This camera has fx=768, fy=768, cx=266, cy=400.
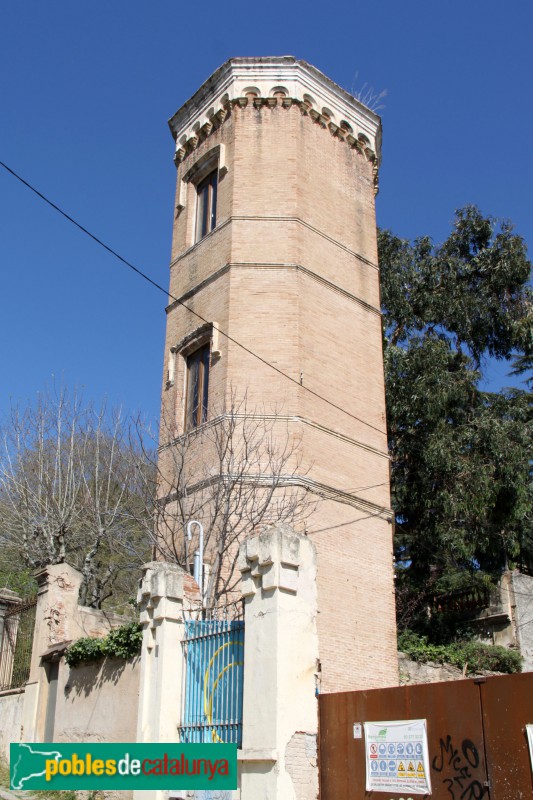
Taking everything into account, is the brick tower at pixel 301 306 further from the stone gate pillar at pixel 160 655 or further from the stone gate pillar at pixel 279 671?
the stone gate pillar at pixel 279 671

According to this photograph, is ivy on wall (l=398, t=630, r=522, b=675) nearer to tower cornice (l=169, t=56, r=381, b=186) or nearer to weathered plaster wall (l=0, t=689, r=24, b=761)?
weathered plaster wall (l=0, t=689, r=24, b=761)

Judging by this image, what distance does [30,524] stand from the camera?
18844mm

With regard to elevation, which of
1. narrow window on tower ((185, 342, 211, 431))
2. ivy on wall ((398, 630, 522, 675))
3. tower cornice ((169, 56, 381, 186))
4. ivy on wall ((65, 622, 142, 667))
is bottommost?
ivy on wall ((65, 622, 142, 667))

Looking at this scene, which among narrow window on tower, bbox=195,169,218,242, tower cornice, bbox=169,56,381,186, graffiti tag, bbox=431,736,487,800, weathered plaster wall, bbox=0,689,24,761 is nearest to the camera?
graffiti tag, bbox=431,736,487,800

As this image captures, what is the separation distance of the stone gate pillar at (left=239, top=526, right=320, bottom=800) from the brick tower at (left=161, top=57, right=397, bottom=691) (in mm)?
5398

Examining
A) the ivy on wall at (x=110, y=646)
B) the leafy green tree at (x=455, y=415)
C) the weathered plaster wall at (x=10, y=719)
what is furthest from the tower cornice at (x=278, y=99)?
the weathered plaster wall at (x=10, y=719)

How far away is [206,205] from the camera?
1828 cm

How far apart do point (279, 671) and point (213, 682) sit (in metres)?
1.52

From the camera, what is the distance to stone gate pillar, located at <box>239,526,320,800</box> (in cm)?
713

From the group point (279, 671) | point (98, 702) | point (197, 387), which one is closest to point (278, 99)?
point (197, 387)

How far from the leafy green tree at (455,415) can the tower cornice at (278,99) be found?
5.76 meters

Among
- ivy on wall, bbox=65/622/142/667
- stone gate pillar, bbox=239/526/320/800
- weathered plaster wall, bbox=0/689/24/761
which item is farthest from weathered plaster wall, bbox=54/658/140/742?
stone gate pillar, bbox=239/526/320/800

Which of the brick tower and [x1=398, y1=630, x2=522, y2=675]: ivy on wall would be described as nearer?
the brick tower

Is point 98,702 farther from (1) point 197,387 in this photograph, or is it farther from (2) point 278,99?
(2) point 278,99
